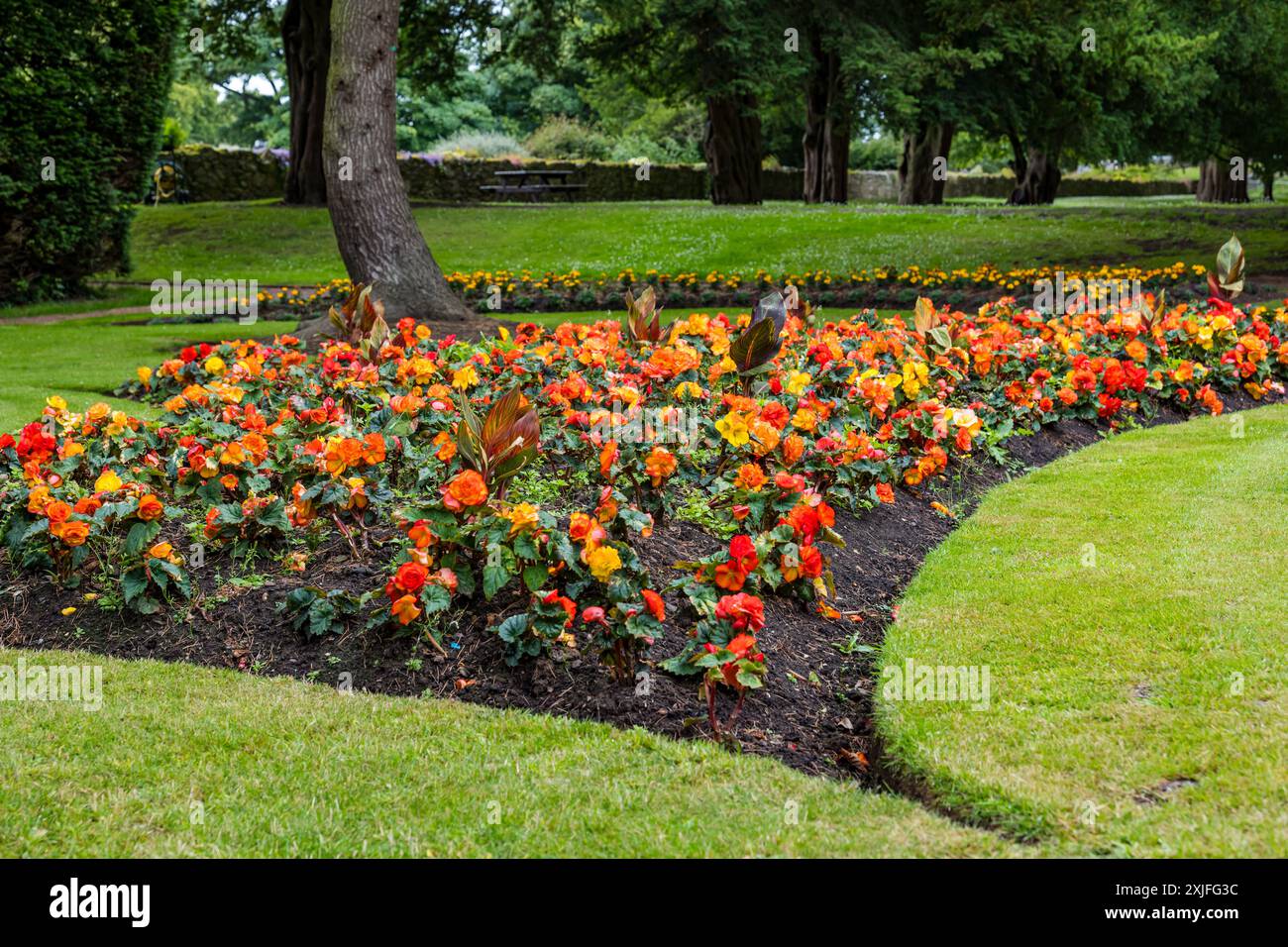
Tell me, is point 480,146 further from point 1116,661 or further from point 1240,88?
point 1116,661

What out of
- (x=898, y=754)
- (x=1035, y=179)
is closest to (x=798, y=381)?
(x=898, y=754)

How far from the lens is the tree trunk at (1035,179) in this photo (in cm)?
3036

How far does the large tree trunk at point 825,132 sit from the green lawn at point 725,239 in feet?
9.03

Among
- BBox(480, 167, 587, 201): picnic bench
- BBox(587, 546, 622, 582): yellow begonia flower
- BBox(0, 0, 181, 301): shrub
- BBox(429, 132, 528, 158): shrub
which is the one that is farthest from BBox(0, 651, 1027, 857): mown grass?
BBox(429, 132, 528, 158): shrub

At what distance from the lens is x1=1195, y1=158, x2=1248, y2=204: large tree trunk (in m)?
36.8

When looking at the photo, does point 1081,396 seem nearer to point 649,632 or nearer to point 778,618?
point 778,618

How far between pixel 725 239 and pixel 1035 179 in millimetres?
15727

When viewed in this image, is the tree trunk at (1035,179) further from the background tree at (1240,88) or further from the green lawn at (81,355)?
the green lawn at (81,355)

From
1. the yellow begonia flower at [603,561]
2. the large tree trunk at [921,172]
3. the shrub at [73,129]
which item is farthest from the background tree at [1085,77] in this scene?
the yellow begonia flower at [603,561]

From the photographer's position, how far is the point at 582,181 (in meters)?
37.0

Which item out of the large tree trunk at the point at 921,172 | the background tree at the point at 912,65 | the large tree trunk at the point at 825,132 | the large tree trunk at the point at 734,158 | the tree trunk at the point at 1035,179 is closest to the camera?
the background tree at the point at 912,65

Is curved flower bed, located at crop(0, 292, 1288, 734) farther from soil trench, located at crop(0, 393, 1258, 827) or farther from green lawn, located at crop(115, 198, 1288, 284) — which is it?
green lawn, located at crop(115, 198, 1288, 284)

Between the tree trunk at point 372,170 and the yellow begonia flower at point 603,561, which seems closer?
the yellow begonia flower at point 603,561
